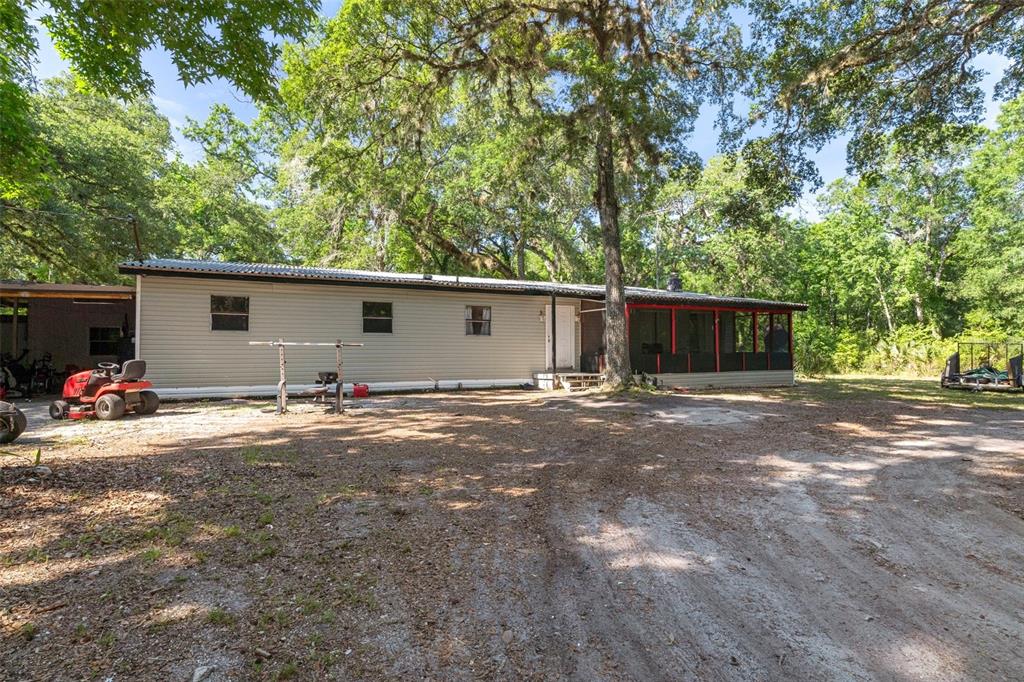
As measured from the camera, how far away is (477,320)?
555 inches

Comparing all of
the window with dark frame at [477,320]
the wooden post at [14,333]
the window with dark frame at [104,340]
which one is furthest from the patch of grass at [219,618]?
the window with dark frame at [104,340]

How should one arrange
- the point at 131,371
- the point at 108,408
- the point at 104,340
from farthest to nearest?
1. the point at 104,340
2. the point at 131,371
3. the point at 108,408

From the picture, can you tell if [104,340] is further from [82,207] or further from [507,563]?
[507,563]

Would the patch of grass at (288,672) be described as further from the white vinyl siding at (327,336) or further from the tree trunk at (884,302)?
the tree trunk at (884,302)

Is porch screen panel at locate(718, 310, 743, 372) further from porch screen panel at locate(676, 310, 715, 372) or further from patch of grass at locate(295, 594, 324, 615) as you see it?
patch of grass at locate(295, 594, 324, 615)

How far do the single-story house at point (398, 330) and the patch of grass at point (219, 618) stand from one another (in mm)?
10136

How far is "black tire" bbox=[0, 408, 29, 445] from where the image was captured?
5520mm

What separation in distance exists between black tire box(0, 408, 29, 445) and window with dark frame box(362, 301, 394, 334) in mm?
7303

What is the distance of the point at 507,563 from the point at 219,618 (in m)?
1.52

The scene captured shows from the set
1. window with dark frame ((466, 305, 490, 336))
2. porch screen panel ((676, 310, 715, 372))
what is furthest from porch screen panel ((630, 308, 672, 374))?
window with dark frame ((466, 305, 490, 336))

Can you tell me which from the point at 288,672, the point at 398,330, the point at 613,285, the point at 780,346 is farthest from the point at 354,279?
the point at 780,346

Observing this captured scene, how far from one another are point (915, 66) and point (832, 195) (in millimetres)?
22635

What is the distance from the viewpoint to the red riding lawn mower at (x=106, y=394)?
8.02 metres

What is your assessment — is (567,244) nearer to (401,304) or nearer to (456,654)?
(401,304)
